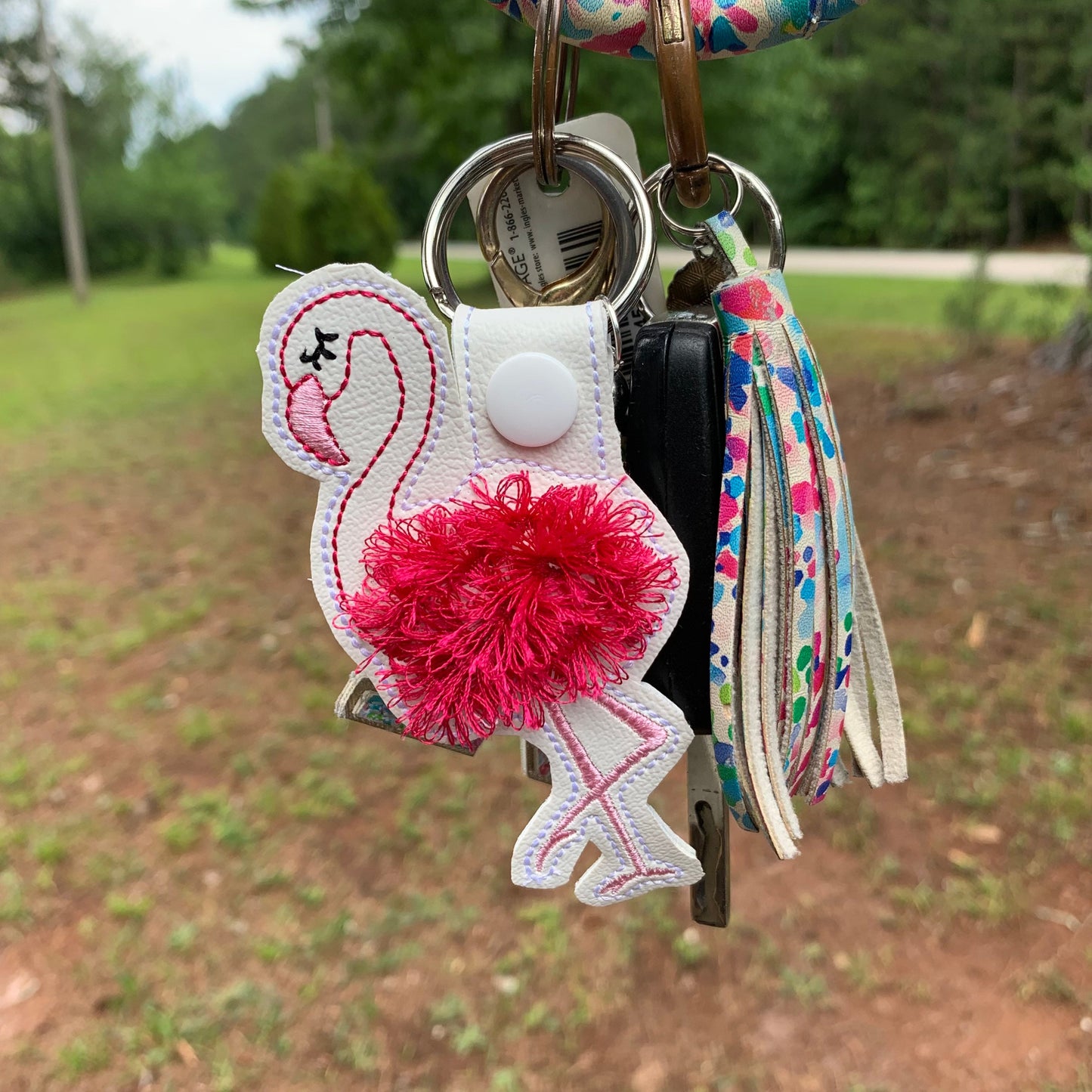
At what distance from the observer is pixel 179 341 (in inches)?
374

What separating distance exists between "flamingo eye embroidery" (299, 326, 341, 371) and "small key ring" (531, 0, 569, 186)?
152mm

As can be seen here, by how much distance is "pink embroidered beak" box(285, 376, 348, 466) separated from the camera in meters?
0.49

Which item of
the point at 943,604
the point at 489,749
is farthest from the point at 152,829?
the point at 943,604

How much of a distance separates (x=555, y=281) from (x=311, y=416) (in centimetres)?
19

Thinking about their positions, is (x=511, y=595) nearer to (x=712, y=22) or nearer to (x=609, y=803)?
(x=609, y=803)

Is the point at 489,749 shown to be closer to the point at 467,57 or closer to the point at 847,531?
the point at 847,531

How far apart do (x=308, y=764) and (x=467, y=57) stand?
4344mm

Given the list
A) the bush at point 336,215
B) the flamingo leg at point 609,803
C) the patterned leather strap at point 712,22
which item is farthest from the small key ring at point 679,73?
the bush at point 336,215

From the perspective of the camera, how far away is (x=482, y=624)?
49cm

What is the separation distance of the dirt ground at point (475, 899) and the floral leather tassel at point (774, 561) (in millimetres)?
1210

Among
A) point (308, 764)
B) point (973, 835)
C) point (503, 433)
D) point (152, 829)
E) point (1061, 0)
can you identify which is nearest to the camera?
point (503, 433)

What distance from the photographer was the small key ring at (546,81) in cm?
48

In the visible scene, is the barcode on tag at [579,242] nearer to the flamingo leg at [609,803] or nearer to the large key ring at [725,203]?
the large key ring at [725,203]

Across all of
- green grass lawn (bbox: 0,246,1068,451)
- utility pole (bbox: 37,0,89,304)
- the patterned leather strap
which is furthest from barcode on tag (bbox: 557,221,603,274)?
utility pole (bbox: 37,0,89,304)
